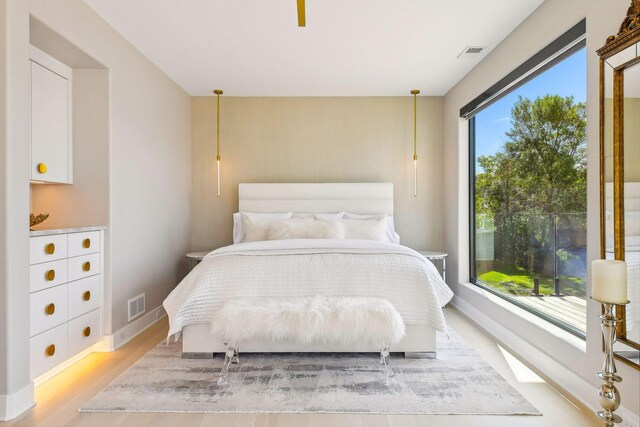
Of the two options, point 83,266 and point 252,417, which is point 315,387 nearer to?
point 252,417

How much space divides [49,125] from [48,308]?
1.26 meters

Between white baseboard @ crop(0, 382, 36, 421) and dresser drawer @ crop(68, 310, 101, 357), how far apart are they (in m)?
0.47

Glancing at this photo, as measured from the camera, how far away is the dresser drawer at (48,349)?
2.29 m

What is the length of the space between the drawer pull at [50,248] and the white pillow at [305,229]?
2.01m

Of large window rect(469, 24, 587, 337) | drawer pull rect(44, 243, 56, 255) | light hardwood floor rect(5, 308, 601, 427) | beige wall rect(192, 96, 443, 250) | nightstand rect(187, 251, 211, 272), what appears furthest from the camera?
beige wall rect(192, 96, 443, 250)

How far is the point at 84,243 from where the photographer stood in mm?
2762

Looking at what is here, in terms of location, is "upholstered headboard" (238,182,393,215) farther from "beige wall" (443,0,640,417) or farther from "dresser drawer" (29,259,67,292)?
→ "dresser drawer" (29,259,67,292)

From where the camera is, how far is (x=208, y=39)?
3.24 m

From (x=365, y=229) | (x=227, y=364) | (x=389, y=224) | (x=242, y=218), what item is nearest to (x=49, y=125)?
(x=227, y=364)

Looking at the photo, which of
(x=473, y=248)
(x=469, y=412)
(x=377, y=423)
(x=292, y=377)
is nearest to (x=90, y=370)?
(x=292, y=377)

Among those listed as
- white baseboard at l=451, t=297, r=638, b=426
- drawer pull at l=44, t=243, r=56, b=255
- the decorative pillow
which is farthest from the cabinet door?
white baseboard at l=451, t=297, r=638, b=426

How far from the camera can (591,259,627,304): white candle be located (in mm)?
1445

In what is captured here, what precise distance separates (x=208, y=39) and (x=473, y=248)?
3.25 m

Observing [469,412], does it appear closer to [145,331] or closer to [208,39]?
[145,331]
